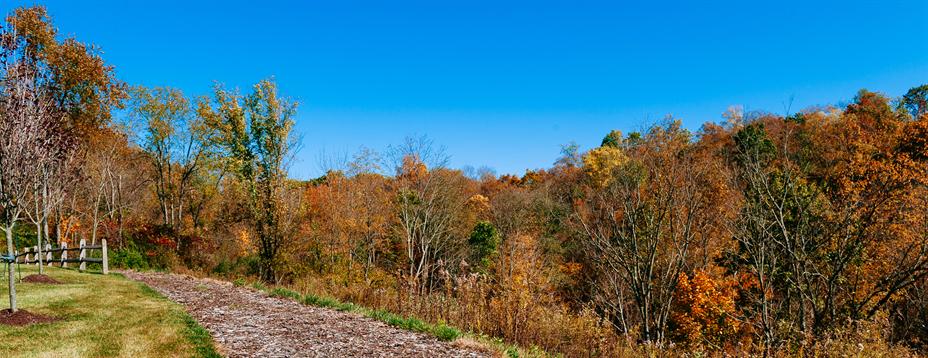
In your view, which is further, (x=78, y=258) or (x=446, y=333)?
(x=78, y=258)

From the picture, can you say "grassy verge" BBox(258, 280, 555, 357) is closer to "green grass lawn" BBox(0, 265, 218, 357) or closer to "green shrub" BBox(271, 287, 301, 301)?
"green shrub" BBox(271, 287, 301, 301)

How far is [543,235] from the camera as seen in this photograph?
122ft

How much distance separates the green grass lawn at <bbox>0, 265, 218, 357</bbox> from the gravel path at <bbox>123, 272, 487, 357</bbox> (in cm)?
45

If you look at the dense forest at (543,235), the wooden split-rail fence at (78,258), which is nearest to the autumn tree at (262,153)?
the dense forest at (543,235)

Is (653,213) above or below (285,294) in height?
above

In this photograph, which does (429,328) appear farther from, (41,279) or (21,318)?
(41,279)

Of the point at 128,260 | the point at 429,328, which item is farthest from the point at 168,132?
the point at 429,328

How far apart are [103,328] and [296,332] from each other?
339 centimetres

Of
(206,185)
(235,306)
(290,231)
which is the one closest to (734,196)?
(290,231)

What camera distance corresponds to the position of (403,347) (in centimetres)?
763

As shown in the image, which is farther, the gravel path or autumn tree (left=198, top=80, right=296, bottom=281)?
autumn tree (left=198, top=80, right=296, bottom=281)

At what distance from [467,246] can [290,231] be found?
64.7ft

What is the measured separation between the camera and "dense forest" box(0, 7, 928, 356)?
10.7m

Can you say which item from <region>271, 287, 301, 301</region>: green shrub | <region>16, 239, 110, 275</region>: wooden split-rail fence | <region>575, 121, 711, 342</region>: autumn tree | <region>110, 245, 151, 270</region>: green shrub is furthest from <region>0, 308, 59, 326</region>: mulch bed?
<region>575, 121, 711, 342</region>: autumn tree
